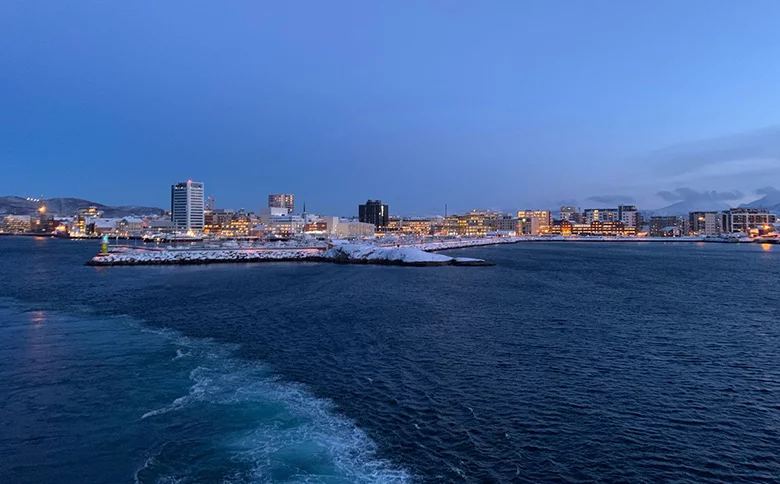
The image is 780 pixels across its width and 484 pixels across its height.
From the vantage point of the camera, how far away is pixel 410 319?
26312mm

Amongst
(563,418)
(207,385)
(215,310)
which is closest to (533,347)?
(563,418)

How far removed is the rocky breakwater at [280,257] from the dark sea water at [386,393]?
122 ft

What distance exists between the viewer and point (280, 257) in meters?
75.9

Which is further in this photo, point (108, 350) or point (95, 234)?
point (95, 234)

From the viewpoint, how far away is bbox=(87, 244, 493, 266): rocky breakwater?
215 ft

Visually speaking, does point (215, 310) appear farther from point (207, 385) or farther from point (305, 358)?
point (207, 385)

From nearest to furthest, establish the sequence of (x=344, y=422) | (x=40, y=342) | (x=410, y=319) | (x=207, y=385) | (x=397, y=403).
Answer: (x=344, y=422) → (x=397, y=403) → (x=207, y=385) → (x=40, y=342) → (x=410, y=319)

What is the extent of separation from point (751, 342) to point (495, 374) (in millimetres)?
13233

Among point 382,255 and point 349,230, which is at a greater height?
point 349,230

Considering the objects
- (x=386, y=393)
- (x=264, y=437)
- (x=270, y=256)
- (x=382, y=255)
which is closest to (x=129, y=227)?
(x=270, y=256)

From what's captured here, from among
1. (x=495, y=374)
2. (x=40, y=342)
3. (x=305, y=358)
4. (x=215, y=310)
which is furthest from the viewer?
(x=215, y=310)

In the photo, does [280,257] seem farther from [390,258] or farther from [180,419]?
A: [180,419]

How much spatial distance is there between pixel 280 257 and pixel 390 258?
18.4m

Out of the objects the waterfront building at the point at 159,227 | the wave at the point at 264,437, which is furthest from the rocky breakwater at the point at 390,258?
the waterfront building at the point at 159,227
